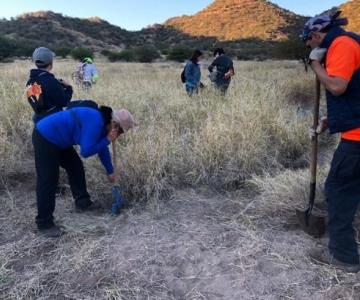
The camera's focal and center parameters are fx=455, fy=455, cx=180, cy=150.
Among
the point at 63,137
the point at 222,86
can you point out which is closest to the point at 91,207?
the point at 63,137

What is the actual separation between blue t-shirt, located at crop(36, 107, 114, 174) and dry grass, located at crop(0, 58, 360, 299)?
2.37 feet

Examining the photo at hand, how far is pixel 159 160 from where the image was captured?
4.61 metres

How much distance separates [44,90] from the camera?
386 cm

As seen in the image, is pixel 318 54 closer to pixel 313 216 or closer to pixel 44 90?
pixel 313 216

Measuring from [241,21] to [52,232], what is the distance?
2561 inches

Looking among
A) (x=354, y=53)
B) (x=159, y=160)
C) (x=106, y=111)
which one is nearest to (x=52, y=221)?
(x=106, y=111)

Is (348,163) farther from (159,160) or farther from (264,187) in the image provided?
(159,160)

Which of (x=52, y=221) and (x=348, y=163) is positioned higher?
(x=348, y=163)

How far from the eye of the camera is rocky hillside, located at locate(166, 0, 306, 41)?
59750 mm

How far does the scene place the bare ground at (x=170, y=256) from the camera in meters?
2.93

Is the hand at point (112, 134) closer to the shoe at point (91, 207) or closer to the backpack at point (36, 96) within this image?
the backpack at point (36, 96)

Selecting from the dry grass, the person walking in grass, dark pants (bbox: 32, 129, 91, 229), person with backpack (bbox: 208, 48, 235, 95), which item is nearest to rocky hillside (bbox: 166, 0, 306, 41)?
person with backpack (bbox: 208, 48, 235, 95)

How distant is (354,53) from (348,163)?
667 mm

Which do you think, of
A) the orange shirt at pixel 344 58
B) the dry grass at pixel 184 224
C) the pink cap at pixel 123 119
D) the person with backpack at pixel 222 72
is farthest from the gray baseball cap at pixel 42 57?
the person with backpack at pixel 222 72
